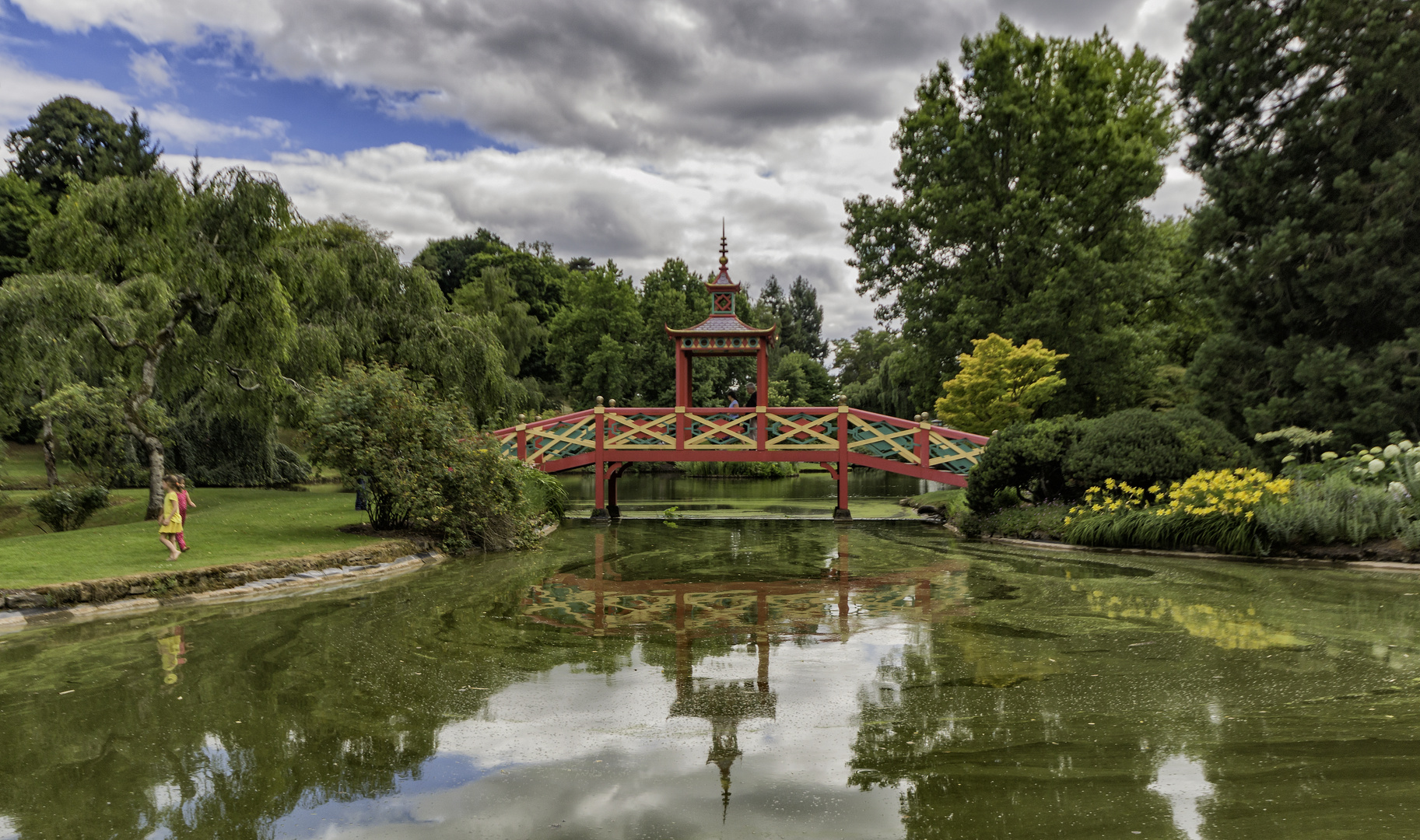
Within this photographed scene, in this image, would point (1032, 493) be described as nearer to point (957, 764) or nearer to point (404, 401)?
point (404, 401)

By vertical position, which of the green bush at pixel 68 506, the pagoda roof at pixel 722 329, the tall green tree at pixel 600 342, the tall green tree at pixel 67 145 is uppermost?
the tall green tree at pixel 67 145

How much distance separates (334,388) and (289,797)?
32.3ft

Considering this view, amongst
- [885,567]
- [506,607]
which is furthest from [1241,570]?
[506,607]

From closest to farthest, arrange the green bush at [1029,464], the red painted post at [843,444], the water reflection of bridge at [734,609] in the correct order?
the water reflection of bridge at [734,609] → the green bush at [1029,464] → the red painted post at [843,444]

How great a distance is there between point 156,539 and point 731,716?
32.7ft

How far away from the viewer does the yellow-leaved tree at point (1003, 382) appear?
19734 millimetres

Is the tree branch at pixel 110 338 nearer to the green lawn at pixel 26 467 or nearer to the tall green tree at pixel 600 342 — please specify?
the green lawn at pixel 26 467

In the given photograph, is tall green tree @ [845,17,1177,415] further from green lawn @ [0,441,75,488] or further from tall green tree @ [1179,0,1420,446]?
green lawn @ [0,441,75,488]

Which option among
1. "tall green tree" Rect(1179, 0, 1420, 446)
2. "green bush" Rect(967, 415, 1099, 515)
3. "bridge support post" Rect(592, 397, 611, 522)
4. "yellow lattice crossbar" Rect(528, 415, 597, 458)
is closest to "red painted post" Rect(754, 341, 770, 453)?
"bridge support post" Rect(592, 397, 611, 522)

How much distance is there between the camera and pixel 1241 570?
33.8 ft

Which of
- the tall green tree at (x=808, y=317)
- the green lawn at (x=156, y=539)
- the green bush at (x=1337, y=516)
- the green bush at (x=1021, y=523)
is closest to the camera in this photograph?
the green lawn at (x=156, y=539)

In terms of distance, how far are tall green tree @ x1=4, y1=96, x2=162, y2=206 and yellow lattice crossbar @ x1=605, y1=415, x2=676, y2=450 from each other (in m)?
26.6

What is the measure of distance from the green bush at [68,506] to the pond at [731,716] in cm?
742

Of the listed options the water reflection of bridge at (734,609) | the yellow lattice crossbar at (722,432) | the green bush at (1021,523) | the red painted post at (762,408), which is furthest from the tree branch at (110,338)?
the green bush at (1021,523)
